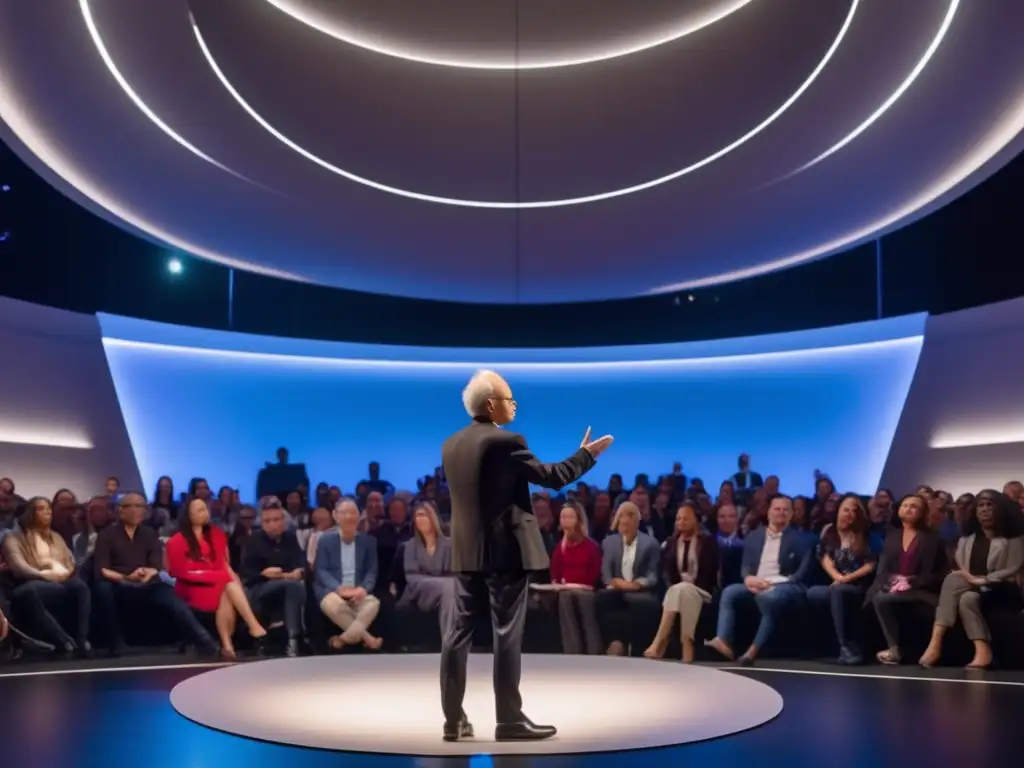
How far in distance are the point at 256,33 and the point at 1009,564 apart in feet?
18.8

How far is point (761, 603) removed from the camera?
21.0ft

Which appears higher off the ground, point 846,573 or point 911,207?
point 911,207

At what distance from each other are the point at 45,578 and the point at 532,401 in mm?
7365

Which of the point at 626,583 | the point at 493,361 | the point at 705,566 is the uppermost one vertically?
the point at 493,361

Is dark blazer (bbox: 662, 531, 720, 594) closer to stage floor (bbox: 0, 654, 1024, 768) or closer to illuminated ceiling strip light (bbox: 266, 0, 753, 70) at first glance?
stage floor (bbox: 0, 654, 1024, 768)

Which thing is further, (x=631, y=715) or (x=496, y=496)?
(x=631, y=715)

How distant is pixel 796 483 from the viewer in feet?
38.6

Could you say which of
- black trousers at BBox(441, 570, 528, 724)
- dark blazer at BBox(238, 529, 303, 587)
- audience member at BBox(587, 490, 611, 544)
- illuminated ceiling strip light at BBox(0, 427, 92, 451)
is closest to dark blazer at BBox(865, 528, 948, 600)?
audience member at BBox(587, 490, 611, 544)

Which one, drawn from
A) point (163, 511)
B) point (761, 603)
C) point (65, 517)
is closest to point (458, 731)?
point (761, 603)

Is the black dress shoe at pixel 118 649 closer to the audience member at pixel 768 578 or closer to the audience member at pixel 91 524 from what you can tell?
the audience member at pixel 91 524

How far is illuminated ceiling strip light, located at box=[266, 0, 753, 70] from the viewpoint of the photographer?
23.2 feet

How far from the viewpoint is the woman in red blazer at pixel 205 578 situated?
6.67 meters

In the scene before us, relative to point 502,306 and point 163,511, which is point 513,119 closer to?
point 163,511

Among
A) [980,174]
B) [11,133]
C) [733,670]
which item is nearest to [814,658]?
[733,670]
